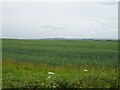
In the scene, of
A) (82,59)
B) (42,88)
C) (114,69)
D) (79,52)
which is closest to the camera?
(42,88)

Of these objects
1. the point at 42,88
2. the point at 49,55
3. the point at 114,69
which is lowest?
the point at 42,88

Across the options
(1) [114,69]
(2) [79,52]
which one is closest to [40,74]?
(2) [79,52]

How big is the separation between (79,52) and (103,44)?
1670mm

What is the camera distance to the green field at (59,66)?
4582 millimetres

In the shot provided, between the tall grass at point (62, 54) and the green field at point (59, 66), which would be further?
the tall grass at point (62, 54)

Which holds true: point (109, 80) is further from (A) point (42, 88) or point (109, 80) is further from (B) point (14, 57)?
(B) point (14, 57)

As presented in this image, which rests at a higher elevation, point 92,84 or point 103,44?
point 103,44

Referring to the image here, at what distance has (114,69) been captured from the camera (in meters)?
5.14

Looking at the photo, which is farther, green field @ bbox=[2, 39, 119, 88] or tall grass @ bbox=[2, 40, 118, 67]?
tall grass @ bbox=[2, 40, 118, 67]

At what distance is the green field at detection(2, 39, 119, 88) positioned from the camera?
458cm

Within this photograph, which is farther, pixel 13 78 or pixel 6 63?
pixel 6 63

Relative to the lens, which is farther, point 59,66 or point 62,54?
point 62,54

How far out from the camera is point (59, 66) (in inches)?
Result: 208

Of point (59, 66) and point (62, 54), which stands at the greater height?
point (62, 54)
